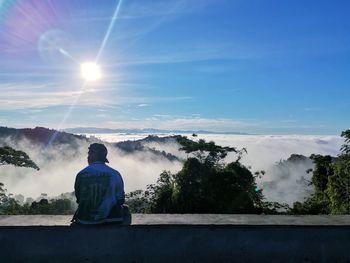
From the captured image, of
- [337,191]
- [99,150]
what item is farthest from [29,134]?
[99,150]

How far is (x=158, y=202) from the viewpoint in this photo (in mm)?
29516

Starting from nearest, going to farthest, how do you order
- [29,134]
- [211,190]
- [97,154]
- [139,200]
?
[97,154], [211,190], [139,200], [29,134]

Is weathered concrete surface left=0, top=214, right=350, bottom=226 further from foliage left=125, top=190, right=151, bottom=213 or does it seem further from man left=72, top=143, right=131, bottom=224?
foliage left=125, top=190, right=151, bottom=213
